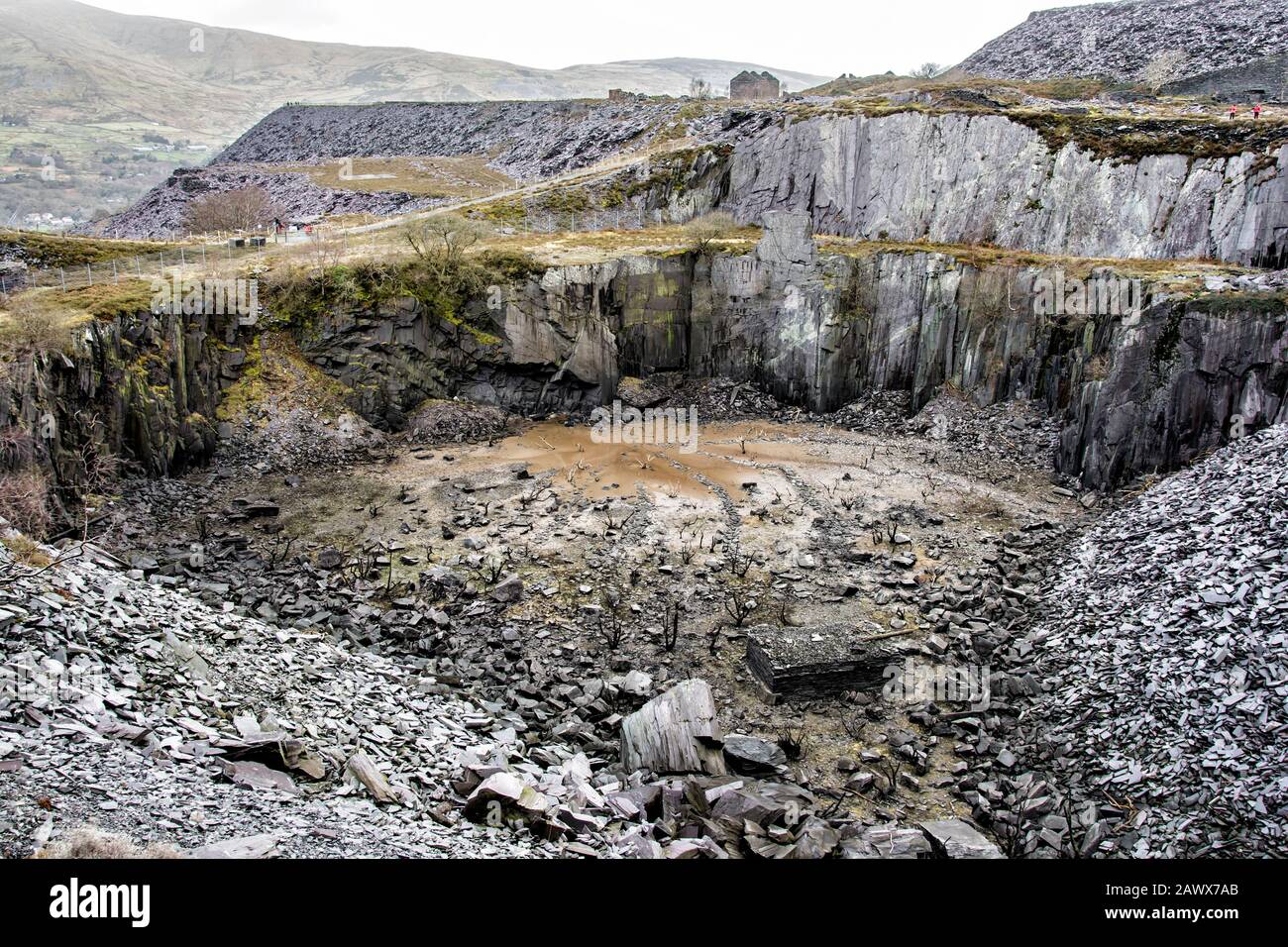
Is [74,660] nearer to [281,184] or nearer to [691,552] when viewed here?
[691,552]

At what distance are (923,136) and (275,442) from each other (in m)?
32.2

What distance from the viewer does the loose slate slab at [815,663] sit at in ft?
53.2

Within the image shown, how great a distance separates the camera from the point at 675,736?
14.0 meters

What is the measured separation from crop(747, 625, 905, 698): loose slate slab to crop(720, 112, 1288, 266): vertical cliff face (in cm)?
2340

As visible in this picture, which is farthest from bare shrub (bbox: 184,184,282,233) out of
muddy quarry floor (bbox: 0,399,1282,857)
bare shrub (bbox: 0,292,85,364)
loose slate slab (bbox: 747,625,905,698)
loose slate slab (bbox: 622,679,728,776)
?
loose slate slab (bbox: 622,679,728,776)

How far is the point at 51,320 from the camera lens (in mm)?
23125

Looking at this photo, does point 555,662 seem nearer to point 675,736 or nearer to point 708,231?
point 675,736

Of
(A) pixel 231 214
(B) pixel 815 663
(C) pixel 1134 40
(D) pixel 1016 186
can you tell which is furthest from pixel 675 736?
(C) pixel 1134 40

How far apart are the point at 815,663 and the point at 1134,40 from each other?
207 feet

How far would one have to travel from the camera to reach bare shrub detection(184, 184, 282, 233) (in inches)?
2013

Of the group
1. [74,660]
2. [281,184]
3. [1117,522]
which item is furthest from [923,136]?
[281,184]

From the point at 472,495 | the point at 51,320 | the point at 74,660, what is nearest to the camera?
the point at 74,660

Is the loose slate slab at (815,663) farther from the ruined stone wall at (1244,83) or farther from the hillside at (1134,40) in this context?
the hillside at (1134,40)

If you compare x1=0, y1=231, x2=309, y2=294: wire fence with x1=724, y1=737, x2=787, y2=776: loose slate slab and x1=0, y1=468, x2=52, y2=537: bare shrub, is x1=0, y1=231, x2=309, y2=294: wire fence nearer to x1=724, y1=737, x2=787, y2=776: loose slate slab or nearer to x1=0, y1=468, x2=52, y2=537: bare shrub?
x1=0, y1=468, x2=52, y2=537: bare shrub
